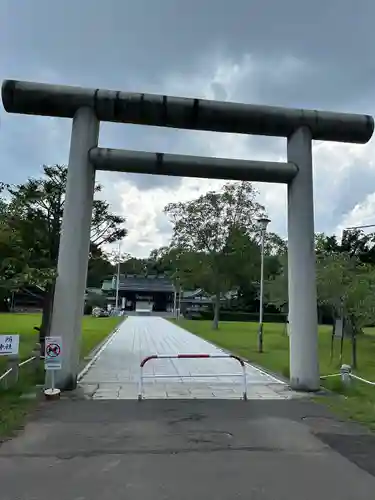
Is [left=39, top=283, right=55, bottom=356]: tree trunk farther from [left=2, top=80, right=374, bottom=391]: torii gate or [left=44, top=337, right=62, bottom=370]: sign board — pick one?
[left=44, top=337, right=62, bottom=370]: sign board

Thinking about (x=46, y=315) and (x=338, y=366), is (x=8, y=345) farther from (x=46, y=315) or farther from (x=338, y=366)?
(x=338, y=366)

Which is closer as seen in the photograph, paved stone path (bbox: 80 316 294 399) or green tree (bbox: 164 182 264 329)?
paved stone path (bbox: 80 316 294 399)

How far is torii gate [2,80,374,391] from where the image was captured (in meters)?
10.0

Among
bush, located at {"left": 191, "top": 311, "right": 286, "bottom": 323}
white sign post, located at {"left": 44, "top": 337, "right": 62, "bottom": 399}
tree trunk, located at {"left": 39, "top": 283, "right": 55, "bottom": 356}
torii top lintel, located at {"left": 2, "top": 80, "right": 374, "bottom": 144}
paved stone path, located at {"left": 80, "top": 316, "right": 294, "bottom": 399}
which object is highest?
torii top lintel, located at {"left": 2, "top": 80, "right": 374, "bottom": 144}

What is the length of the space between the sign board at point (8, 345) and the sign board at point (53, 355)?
61 centimetres

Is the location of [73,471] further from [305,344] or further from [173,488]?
[305,344]

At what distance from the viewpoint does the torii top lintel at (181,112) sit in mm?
10188

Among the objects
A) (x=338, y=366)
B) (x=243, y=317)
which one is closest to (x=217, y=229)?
(x=338, y=366)

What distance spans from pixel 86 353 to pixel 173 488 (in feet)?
43.1

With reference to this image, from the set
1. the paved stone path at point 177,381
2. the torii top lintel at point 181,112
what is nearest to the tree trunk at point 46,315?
the paved stone path at point 177,381

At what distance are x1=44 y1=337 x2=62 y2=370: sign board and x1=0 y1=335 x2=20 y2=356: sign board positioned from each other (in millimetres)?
608

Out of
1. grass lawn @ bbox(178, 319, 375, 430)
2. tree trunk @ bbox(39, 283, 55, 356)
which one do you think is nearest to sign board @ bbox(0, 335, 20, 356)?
tree trunk @ bbox(39, 283, 55, 356)

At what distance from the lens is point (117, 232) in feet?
54.6

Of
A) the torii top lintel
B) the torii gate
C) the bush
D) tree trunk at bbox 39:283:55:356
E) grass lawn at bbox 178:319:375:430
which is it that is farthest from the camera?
the bush
